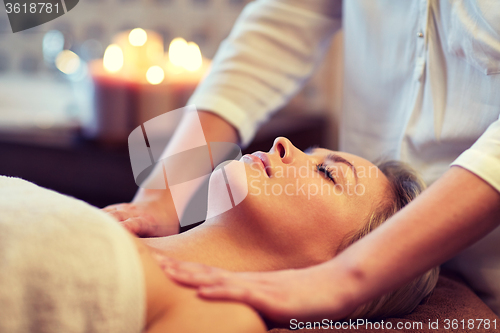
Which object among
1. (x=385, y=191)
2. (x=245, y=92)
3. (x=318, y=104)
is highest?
(x=245, y=92)

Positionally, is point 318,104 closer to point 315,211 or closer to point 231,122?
point 231,122

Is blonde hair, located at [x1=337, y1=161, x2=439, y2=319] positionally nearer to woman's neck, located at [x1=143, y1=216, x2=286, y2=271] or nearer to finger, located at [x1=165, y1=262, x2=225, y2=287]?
woman's neck, located at [x1=143, y1=216, x2=286, y2=271]

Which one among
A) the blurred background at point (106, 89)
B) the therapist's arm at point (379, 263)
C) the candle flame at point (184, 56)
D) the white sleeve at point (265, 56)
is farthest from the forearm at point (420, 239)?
the candle flame at point (184, 56)

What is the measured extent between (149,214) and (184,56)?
0.73 meters

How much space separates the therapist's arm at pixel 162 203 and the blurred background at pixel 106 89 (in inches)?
14.0

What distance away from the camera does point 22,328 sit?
465 millimetres

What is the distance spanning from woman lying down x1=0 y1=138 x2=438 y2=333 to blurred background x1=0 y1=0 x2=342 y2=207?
25.1 inches

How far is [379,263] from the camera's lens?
1.65ft

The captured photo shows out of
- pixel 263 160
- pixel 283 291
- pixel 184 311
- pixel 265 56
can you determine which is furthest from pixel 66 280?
pixel 265 56

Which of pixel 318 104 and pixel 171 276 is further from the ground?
pixel 171 276

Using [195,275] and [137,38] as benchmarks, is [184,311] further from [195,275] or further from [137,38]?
[137,38]

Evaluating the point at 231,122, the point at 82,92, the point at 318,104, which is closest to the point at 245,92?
the point at 231,122

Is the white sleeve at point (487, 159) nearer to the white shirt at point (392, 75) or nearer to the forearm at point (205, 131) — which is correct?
the white shirt at point (392, 75)

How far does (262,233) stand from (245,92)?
41 cm
